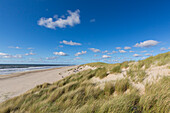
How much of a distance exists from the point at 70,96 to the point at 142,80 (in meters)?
3.39

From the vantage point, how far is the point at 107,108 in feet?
7.06

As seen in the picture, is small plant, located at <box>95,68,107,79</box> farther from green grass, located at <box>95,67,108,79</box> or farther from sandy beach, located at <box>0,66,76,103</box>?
sandy beach, located at <box>0,66,76,103</box>

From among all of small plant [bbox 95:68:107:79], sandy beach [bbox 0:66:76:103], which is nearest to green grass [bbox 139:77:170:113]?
small plant [bbox 95:68:107:79]

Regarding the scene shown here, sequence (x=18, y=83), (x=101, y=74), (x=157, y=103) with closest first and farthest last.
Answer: (x=157, y=103), (x=101, y=74), (x=18, y=83)

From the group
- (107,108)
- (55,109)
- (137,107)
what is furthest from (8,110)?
(137,107)

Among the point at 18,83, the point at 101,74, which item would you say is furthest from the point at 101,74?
the point at 18,83

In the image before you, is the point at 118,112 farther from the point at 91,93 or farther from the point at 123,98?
the point at 91,93

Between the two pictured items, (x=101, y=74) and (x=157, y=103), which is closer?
(x=157, y=103)

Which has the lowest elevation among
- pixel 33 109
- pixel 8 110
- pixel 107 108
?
pixel 8 110

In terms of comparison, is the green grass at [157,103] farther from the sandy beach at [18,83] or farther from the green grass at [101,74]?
the sandy beach at [18,83]

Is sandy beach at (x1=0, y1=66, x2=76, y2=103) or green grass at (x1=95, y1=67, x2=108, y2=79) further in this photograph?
sandy beach at (x1=0, y1=66, x2=76, y2=103)

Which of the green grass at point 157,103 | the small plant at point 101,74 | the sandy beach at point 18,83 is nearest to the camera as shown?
the green grass at point 157,103

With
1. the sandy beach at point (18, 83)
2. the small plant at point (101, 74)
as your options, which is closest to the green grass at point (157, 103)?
the small plant at point (101, 74)

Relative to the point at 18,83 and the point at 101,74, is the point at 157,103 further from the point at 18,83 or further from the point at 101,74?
the point at 18,83
